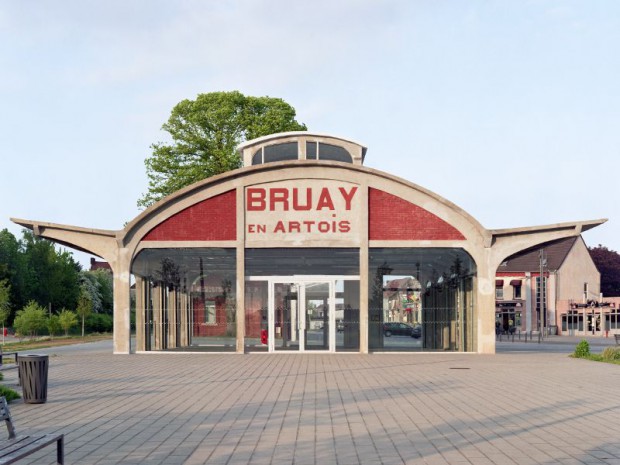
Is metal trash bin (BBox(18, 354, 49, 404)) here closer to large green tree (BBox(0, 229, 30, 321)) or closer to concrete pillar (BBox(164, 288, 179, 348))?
concrete pillar (BBox(164, 288, 179, 348))

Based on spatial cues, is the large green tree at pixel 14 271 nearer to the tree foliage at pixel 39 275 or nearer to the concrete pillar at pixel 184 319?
the tree foliage at pixel 39 275

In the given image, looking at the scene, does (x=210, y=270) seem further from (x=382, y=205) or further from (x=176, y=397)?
(x=176, y=397)

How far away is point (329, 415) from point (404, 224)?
17.5 m

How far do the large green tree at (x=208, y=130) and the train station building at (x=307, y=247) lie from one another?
76.3 feet

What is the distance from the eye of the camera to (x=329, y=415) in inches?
502

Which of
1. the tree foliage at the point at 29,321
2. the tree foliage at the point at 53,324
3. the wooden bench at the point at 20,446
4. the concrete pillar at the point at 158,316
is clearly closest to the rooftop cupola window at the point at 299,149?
the concrete pillar at the point at 158,316

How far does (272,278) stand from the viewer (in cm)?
3006

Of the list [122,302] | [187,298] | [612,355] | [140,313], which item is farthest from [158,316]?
[612,355]

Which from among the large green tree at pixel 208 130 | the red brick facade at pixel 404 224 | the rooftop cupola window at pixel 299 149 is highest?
the large green tree at pixel 208 130

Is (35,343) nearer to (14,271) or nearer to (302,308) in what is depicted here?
(302,308)

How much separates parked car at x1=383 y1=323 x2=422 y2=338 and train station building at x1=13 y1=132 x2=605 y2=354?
0.04m

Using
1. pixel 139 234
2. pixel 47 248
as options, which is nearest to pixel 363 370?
pixel 139 234

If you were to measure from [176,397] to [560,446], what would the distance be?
7.65 meters

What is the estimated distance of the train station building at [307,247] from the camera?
2970 centimetres
